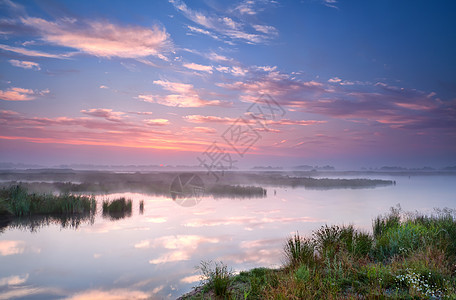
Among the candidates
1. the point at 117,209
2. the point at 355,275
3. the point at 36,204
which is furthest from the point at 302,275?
the point at 36,204

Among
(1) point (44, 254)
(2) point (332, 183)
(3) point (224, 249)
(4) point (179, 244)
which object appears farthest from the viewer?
(2) point (332, 183)

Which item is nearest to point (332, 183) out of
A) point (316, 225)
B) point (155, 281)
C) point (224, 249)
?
point (316, 225)

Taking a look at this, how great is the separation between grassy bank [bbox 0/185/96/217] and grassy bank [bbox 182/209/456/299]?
1883 centimetres

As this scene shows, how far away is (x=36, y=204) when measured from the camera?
23.0 m

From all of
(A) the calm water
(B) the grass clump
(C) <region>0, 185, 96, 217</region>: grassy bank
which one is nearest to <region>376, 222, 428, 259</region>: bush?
(A) the calm water

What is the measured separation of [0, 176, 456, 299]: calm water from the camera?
1085 centimetres

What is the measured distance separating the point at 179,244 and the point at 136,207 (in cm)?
1307

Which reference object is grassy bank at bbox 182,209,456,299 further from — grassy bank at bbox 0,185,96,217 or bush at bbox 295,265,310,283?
grassy bank at bbox 0,185,96,217

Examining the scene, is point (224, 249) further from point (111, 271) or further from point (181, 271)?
point (111, 271)

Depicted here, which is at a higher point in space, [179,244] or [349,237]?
[349,237]

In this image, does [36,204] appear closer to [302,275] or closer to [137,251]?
[137,251]

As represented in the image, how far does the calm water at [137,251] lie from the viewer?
1085 centimetres

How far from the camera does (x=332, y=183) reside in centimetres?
6550

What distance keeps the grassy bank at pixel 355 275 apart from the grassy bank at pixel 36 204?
1883 cm
